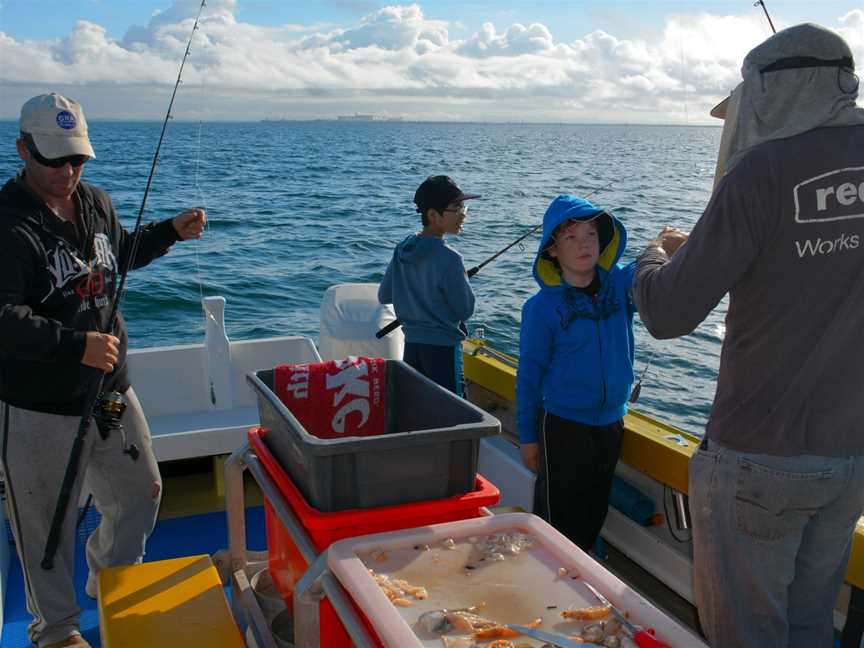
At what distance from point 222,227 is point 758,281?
54.8 feet

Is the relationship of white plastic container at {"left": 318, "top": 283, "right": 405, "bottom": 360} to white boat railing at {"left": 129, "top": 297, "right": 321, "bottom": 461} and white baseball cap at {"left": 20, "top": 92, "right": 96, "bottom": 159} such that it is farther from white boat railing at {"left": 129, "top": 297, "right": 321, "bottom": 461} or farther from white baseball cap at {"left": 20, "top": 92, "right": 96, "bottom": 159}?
white baseball cap at {"left": 20, "top": 92, "right": 96, "bottom": 159}

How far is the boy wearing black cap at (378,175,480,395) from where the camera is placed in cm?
369

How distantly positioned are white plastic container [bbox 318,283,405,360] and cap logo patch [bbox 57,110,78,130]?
2.27m

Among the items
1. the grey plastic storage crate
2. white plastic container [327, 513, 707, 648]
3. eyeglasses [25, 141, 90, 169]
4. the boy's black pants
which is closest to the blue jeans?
white plastic container [327, 513, 707, 648]

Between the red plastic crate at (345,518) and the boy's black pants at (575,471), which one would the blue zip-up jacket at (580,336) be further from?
the red plastic crate at (345,518)

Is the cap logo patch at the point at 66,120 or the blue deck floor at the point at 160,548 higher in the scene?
the cap logo patch at the point at 66,120

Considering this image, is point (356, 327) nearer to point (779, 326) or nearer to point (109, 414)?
point (109, 414)

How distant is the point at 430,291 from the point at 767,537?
2155mm

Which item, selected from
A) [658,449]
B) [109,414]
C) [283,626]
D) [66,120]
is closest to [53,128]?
[66,120]

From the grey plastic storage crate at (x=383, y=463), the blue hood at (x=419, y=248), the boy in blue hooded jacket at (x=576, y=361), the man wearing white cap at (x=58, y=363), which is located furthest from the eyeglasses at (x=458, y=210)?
the grey plastic storage crate at (x=383, y=463)

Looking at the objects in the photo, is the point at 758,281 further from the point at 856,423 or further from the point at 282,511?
the point at 282,511

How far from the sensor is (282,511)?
1.92 m

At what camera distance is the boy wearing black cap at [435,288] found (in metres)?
3.69

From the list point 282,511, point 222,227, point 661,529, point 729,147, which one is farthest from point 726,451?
point 222,227
